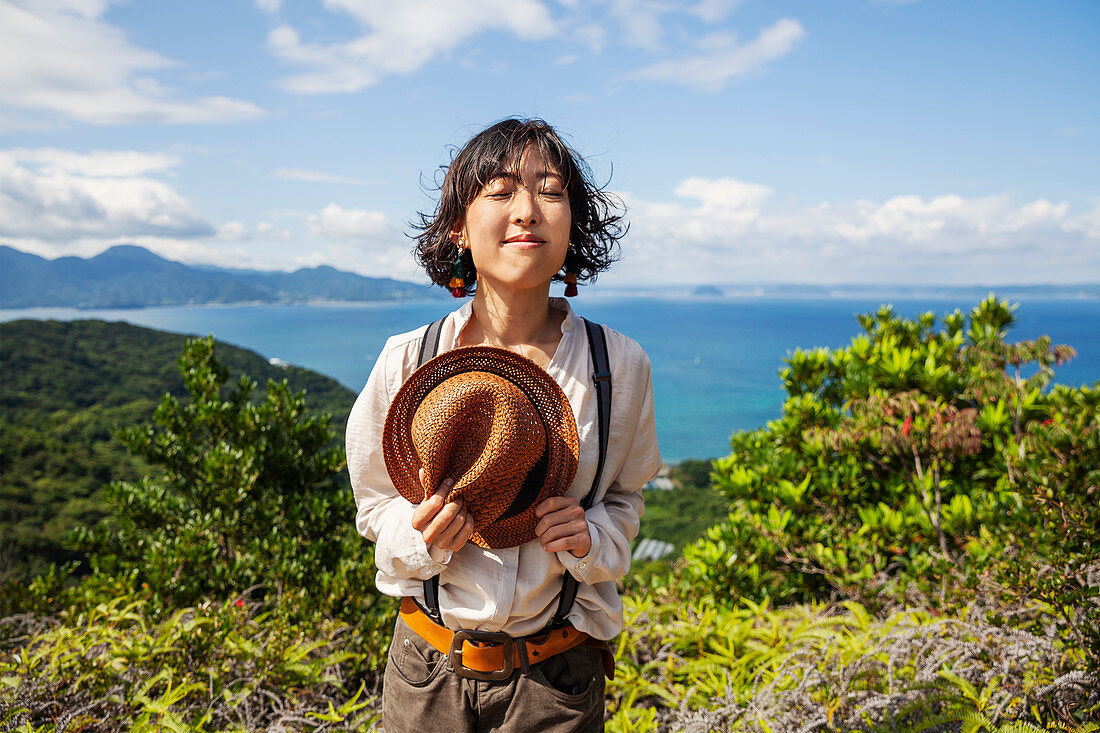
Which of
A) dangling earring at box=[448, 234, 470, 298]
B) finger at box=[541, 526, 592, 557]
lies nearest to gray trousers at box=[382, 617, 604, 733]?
finger at box=[541, 526, 592, 557]

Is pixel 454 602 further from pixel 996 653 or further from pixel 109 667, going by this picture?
pixel 996 653

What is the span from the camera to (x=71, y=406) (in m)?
34.2

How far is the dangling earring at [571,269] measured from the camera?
1.84 m

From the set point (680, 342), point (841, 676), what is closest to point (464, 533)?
point (841, 676)

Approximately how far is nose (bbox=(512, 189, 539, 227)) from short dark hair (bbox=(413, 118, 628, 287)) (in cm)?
9

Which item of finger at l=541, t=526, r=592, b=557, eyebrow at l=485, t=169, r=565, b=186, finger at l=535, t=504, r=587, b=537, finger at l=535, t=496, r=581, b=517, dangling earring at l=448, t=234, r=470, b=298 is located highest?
eyebrow at l=485, t=169, r=565, b=186

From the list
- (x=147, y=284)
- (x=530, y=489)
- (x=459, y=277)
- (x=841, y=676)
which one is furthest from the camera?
(x=147, y=284)

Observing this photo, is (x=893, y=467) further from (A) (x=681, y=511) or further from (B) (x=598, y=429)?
(A) (x=681, y=511)

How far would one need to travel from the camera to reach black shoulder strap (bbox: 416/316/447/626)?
159 cm

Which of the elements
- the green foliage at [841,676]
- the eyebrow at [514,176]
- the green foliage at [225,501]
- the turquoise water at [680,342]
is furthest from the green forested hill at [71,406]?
the turquoise water at [680,342]

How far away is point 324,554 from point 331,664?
925 mm

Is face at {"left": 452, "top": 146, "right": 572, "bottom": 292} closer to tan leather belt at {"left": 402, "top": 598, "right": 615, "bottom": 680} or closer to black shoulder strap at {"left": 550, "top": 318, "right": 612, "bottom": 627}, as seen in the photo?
black shoulder strap at {"left": 550, "top": 318, "right": 612, "bottom": 627}

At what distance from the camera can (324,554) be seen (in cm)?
383

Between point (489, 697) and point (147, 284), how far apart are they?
18300 cm
